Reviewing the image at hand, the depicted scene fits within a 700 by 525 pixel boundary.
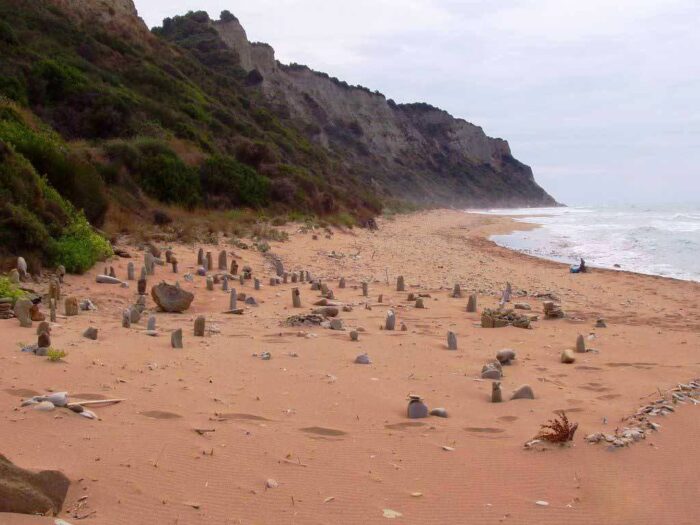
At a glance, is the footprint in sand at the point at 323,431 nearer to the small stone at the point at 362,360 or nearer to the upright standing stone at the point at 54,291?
the small stone at the point at 362,360

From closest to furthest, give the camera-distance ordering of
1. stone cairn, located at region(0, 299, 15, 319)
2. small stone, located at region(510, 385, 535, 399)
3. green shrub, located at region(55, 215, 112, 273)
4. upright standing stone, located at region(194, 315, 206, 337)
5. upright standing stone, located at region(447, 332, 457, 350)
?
small stone, located at region(510, 385, 535, 399), stone cairn, located at region(0, 299, 15, 319), upright standing stone, located at region(194, 315, 206, 337), upright standing stone, located at region(447, 332, 457, 350), green shrub, located at region(55, 215, 112, 273)

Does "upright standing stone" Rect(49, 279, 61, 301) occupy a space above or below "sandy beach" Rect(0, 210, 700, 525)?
above

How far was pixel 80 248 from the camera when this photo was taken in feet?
33.6

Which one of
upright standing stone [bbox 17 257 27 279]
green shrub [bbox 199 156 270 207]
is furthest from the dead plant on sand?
green shrub [bbox 199 156 270 207]

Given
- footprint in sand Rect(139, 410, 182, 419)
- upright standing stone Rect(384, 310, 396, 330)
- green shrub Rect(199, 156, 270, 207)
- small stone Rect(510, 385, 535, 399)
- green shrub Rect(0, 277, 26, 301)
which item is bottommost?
small stone Rect(510, 385, 535, 399)

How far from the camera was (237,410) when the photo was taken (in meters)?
4.64

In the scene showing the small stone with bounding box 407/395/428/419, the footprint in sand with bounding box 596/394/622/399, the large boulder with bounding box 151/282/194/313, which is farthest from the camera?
the large boulder with bounding box 151/282/194/313

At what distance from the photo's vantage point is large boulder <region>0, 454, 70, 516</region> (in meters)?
2.87

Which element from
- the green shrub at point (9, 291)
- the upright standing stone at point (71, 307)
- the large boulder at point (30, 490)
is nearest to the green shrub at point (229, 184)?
the green shrub at point (9, 291)

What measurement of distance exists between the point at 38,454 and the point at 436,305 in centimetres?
779

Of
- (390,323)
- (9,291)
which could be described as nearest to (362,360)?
(390,323)

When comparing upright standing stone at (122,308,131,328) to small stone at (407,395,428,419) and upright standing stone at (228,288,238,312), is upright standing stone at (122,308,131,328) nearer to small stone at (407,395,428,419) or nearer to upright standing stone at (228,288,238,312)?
upright standing stone at (228,288,238,312)

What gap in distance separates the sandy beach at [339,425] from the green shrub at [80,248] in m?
1.37

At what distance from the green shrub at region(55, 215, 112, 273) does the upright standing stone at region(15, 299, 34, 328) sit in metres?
3.46
